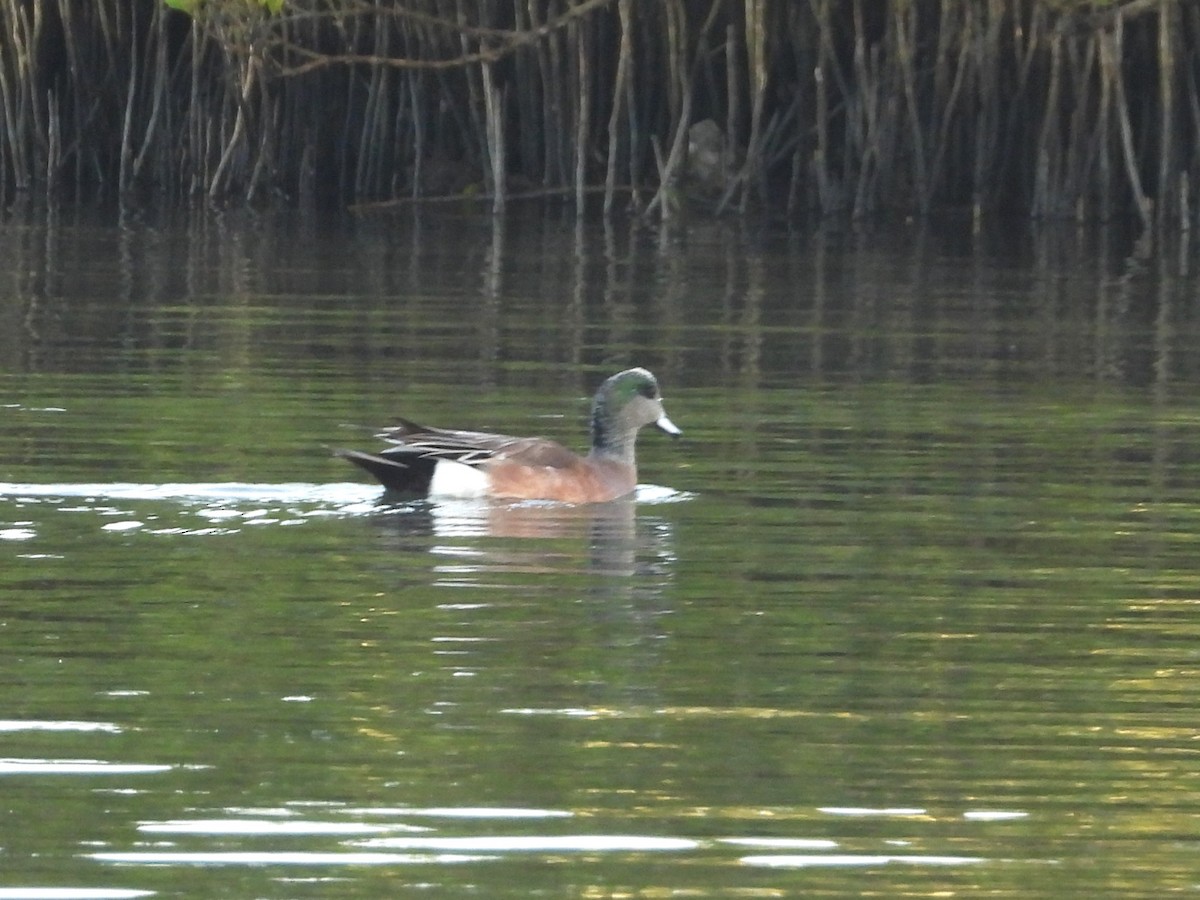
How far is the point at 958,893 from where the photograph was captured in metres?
4.03

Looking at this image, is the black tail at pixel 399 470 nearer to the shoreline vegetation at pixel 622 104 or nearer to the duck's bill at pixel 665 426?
the duck's bill at pixel 665 426

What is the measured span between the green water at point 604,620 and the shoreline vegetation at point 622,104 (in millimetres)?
6999

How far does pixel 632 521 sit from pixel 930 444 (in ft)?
5.10

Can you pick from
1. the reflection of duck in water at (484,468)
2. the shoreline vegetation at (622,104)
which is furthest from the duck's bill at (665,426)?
the shoreline vegetation at (622,104)

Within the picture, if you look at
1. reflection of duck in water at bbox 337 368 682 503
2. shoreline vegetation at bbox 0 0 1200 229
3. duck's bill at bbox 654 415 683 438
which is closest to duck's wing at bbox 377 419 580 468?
reflection of duck in water at bbox 337 368 682 503

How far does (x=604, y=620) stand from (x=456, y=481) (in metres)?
1.96

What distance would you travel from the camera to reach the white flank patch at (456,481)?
26.1 feet

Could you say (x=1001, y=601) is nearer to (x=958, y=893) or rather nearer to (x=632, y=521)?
(x=632, y=521)

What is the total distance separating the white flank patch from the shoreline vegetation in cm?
1072

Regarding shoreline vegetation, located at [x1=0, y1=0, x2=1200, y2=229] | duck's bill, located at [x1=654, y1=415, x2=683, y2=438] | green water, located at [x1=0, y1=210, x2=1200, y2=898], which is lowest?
green water, located at [x1=0, y1=210, x2=1200, y2=898]

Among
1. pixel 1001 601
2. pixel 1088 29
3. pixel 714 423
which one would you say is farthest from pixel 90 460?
pixel 1088 29

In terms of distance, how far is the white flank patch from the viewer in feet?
26.1

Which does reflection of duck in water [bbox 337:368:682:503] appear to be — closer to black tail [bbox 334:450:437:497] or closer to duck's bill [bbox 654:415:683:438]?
black tail [bbox 334:450:437:497]

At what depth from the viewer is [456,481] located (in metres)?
7.99
